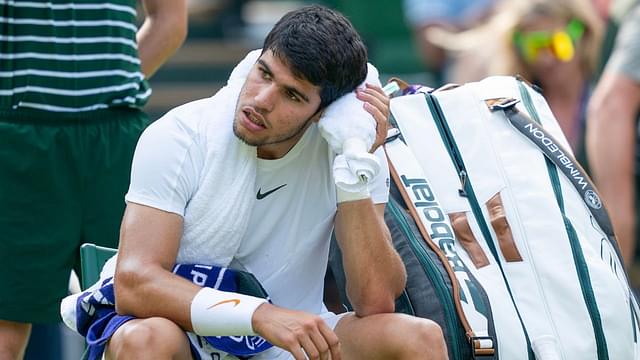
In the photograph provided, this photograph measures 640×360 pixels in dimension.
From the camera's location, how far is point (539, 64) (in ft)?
22.6

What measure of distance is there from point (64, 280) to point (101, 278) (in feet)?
1.85

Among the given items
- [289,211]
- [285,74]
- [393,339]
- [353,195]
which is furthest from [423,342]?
[285,74]

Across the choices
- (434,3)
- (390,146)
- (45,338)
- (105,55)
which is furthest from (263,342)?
(434,3)

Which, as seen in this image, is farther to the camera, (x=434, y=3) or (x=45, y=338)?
(x=434, y=3)

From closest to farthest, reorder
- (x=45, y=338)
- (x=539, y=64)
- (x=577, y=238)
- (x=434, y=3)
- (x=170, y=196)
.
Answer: (x=170, y=196) < (x=577, y=238) < (x=45, y=338) < (x=539, y=64) < (x=434, y=3)

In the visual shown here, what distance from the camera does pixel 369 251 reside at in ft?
13.0

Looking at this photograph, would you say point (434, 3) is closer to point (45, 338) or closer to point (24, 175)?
point (45, 338)

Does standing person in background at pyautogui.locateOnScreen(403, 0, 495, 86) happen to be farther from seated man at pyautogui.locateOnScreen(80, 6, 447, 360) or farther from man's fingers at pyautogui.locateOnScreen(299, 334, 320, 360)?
man's fingers at pyautogui.locateOnScreen(299, 334, 320, 360)

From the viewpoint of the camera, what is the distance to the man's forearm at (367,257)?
12.9 ft

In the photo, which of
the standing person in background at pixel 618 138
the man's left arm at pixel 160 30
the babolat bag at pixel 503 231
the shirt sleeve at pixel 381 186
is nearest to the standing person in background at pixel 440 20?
the standing person in background at pixel 618 138

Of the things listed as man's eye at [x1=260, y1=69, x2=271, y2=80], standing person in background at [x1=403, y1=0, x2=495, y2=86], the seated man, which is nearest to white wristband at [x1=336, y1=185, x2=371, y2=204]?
the seated man

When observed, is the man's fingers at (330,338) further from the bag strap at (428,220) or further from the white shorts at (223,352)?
the bag strap at (428,220)

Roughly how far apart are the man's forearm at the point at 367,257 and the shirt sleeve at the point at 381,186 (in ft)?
0.21

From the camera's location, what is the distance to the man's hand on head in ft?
13.0
